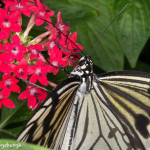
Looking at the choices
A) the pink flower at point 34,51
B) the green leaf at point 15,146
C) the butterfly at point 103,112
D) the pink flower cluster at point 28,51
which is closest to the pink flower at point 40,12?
the pink flower cluster at point 28,51

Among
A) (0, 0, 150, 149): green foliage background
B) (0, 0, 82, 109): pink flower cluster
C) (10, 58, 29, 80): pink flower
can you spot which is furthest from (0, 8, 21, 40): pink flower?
(0, 0, 150, 149): green foliage background

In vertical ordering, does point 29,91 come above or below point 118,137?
above

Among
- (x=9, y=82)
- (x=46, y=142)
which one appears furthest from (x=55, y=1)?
(x=46, y=142)

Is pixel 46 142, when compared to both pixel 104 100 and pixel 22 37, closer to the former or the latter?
pixel 104 100

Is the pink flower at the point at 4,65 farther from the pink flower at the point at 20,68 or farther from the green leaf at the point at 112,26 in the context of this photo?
the green leaf at the point at 112,26

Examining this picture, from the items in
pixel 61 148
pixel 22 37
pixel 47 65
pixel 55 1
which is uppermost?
pixel 55 1

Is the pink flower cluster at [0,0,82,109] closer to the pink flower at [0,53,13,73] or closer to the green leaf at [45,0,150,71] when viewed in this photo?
the pink flower at [0,53,13,73]

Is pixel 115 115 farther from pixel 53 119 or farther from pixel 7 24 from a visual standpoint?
pixel 7 24
